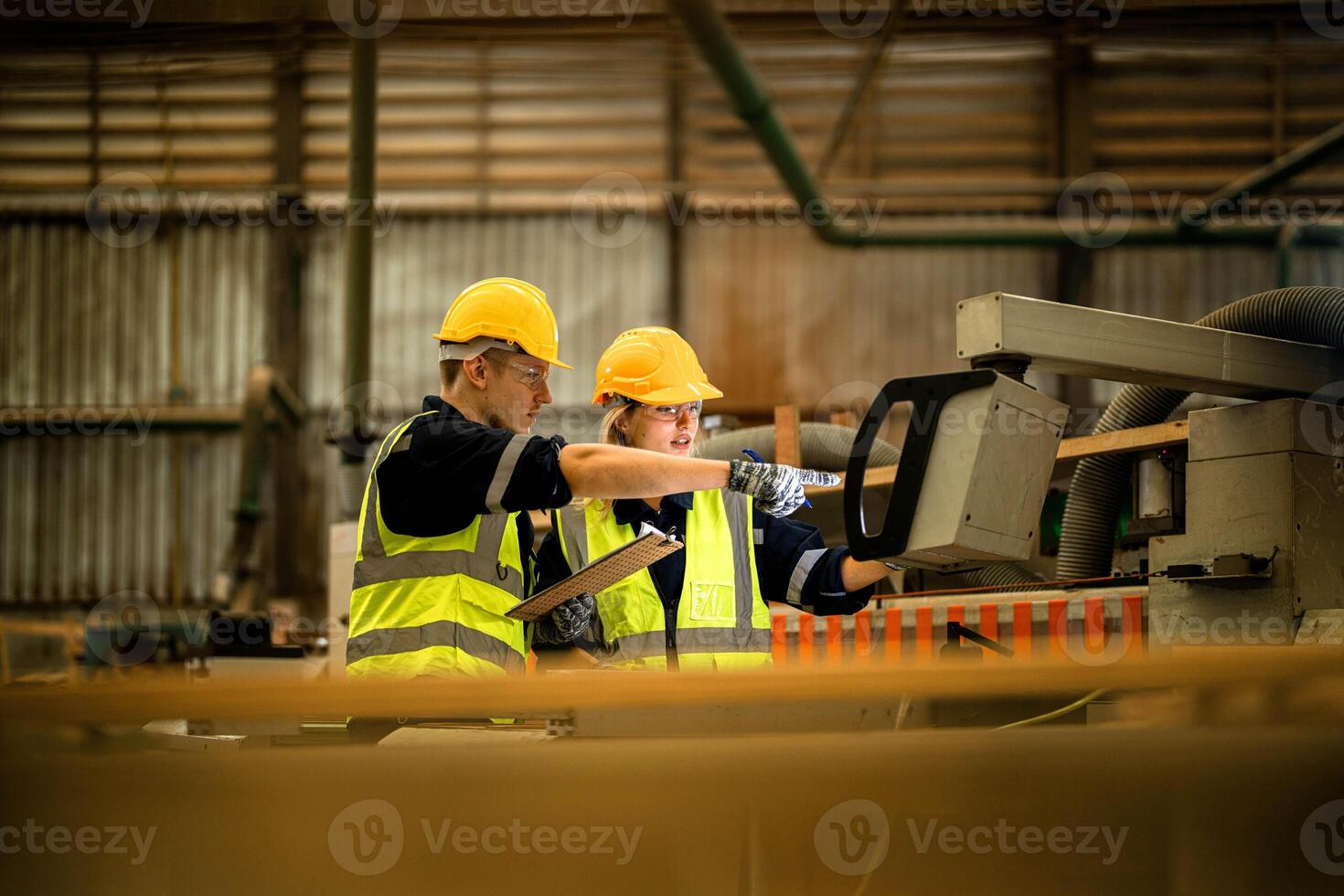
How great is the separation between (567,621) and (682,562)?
1.28 feet

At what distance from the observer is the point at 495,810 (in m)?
1.71

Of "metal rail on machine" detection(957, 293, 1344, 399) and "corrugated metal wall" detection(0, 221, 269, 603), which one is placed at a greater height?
"corrugated metal wall" detection(0, 221, 269, 603)

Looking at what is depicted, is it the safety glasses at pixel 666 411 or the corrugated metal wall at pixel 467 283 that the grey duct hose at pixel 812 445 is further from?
the corrugated metal wall at pixel 467 283

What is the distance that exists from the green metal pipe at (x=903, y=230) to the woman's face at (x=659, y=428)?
5.11m

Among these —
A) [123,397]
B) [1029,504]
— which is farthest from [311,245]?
[1029,504]

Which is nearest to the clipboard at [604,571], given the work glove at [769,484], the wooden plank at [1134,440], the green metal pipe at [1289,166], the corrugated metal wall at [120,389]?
the work glove at [769,484]

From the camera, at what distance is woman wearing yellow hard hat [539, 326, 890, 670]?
3.46m

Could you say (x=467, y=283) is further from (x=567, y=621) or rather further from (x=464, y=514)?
(x=464, y=514)

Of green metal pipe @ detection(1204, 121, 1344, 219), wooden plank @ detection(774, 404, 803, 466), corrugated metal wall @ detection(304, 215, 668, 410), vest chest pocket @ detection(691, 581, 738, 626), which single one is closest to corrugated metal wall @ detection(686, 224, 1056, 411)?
corrugated metal wall @ detection(304, 215, 668, 410)

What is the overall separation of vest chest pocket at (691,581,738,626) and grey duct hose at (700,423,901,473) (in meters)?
2.13

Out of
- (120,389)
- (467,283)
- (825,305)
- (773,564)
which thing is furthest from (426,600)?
(120,389)

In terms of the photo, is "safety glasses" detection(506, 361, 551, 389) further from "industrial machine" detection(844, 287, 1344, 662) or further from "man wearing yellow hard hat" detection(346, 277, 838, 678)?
"industrial machine" detection(844, 287, 1344, 662)

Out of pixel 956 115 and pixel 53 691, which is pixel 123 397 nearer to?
pixel 956 115

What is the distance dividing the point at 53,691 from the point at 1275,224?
11.7 meters
